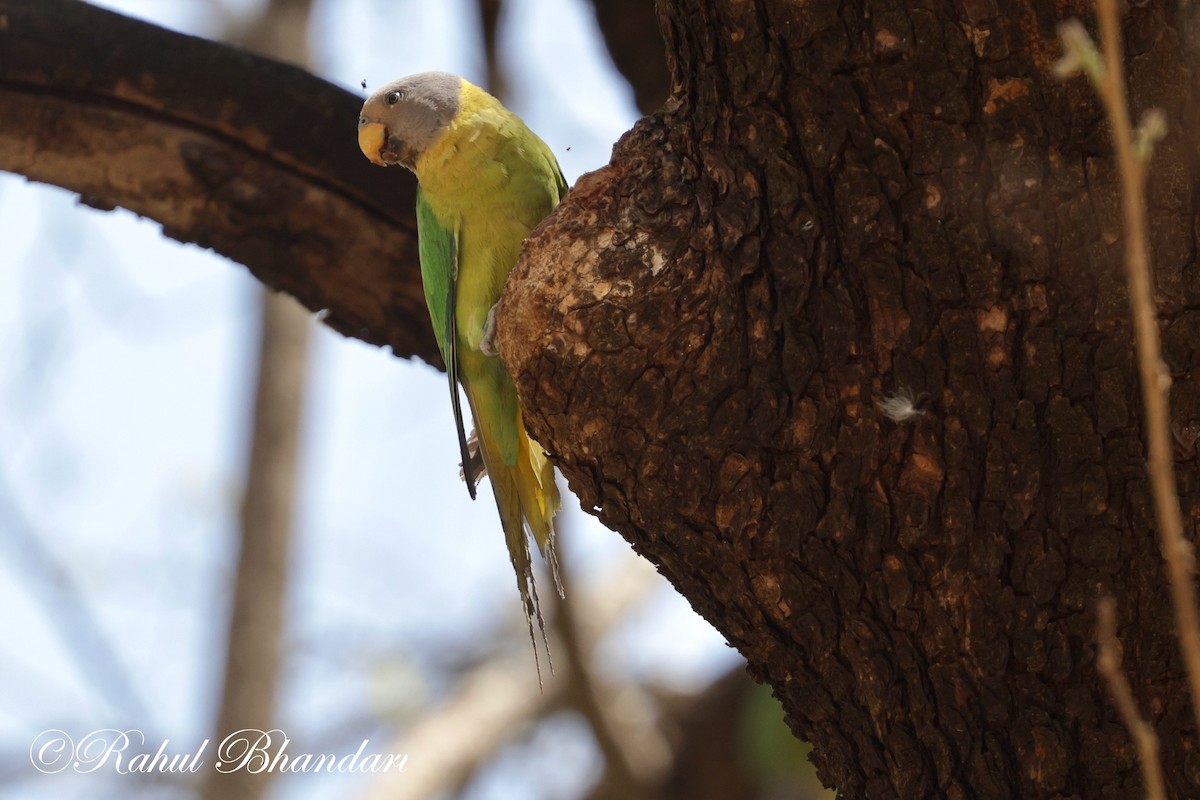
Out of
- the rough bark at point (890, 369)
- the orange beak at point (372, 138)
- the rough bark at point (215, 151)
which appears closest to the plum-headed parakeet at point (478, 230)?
the orange beak at point (372, 138)

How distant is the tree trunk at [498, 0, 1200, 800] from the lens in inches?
68.4

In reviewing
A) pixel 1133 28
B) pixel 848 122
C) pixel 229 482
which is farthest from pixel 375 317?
pixel 229 482

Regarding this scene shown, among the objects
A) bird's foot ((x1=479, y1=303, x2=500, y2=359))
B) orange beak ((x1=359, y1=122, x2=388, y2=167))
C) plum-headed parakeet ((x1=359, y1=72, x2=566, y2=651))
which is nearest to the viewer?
bird's foot ((x1=479, y1=303, x2=500, y2=359))

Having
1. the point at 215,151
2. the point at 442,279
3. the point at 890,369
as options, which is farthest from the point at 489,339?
the point at 890,369

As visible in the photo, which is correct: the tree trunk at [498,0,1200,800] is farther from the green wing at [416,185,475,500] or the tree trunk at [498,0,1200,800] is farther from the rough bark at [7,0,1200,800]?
the green wing at [416,185,475,500]

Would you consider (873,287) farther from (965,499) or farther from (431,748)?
(431,748)

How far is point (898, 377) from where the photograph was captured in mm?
1824

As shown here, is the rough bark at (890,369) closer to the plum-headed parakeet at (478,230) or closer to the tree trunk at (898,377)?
the tree trunk at (898,377)

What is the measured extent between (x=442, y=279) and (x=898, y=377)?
1416 millimetres

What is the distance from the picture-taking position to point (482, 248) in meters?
2.85

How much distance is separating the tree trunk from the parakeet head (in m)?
1.15

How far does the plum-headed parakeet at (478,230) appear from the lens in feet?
9.36

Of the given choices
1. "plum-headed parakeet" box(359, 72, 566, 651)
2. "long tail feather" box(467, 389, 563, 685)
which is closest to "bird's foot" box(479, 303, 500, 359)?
"plum-headed parakeet" box(359, 72, 566, 651)

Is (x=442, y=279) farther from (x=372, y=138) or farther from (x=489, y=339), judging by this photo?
(x=372, y=138)
